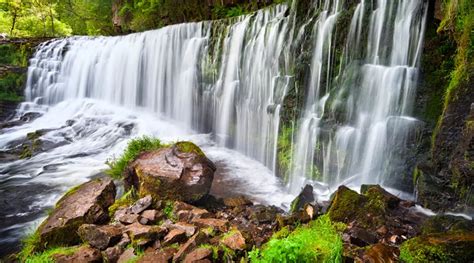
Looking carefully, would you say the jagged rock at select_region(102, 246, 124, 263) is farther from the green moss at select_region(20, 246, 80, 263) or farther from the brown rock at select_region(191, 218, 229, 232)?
the brown rock at select_region(191, 218, 229, 232)

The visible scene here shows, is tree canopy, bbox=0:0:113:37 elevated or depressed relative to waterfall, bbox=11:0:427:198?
elevated

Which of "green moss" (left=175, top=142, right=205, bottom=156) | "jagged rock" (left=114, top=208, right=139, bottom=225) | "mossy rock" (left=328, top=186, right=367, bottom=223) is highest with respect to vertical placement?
"green moss" (left=175, top=142, right=205, bottom=156)

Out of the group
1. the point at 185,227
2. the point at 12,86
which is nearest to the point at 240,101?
the point at 185,227

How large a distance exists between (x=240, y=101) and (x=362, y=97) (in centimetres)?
433

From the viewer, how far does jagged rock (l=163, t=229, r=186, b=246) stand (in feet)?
15.1

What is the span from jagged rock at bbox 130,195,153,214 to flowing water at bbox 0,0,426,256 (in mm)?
2108

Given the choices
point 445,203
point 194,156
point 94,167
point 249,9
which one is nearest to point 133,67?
point 249,9

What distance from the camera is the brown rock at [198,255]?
13.2 feet

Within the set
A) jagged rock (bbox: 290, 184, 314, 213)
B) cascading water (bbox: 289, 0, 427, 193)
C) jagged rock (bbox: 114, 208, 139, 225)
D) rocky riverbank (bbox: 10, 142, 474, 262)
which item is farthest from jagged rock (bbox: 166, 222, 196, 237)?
cascading water (bbox: 289, 0, 427, 193)

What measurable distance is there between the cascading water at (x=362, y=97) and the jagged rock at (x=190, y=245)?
11.2ft

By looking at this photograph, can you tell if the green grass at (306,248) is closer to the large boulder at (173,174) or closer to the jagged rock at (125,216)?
the jagged rock at (125,216)

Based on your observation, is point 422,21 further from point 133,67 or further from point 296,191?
point 133,67

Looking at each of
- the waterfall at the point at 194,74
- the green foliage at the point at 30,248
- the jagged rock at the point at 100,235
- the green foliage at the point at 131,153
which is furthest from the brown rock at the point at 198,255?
the waterfall at the point at 194,74

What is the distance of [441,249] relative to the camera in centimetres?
354
